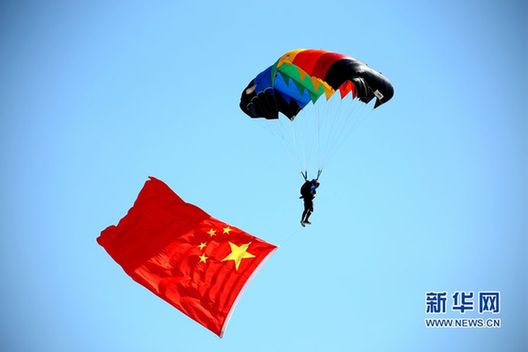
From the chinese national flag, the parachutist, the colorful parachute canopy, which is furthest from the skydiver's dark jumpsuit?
the colorful parachute canopy

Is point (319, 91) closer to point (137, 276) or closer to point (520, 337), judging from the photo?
point (137, 276)

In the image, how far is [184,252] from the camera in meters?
19.5

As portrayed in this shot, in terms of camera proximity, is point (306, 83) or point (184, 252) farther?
point (306, 83)

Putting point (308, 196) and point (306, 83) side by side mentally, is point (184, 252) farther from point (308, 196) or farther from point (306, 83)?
point (306, 83)

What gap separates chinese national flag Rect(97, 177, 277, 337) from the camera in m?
17.8

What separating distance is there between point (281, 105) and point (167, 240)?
189 inches

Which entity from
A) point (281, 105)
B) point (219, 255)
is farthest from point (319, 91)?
point (219, 255)

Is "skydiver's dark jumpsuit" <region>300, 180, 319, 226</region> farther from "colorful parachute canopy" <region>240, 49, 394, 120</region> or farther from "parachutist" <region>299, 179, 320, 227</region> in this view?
"colorful parachute canopy" <region>240, 49, 394, 120</region>

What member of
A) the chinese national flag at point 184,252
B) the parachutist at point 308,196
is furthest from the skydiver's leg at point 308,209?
the chinese national flag at point 184,252

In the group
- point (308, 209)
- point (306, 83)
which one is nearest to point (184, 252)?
point (308, 209)

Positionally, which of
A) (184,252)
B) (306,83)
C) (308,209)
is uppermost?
(306,83)

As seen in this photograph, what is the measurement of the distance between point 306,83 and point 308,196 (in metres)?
2.89

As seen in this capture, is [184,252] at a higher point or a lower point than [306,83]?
lower

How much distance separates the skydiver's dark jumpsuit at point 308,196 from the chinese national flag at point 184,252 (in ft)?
6.49
